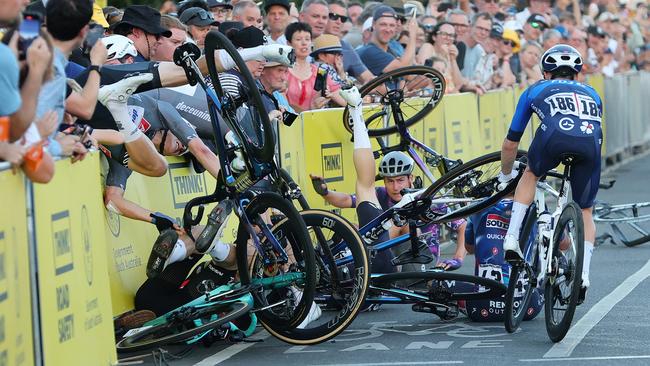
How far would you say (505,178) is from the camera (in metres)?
10.5

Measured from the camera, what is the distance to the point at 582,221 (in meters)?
9.46

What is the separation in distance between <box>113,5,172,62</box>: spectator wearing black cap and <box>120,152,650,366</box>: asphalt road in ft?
7.05

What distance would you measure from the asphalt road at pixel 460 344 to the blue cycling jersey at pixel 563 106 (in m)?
1.33

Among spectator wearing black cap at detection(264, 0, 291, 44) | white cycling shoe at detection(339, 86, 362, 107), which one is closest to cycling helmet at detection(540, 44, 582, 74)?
white cycling shoe at detection(339, 86, 362, 107)

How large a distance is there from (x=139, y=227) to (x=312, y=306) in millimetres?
1342

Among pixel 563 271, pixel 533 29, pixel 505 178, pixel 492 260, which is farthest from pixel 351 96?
pixel 533 29

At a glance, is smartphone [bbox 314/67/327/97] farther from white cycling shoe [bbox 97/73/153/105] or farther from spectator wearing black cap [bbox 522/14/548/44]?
spectator wearing black cap [bbox 522/14/548/44]

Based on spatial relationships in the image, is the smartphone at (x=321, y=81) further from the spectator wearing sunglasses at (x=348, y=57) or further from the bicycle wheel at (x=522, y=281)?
the bicycle wheel at (x=522, y=281)

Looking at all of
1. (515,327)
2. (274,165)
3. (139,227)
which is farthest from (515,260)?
(139,227)

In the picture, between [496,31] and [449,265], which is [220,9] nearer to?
[449,265]

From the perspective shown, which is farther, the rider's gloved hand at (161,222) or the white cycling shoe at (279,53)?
the rider's gloved hand at (161,222)

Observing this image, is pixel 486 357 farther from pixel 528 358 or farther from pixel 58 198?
pixel 58 198

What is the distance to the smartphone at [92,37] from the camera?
10.4 metres

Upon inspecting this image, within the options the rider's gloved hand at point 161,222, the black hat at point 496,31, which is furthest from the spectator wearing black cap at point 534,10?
the rider's gloved hand at point 161,222
